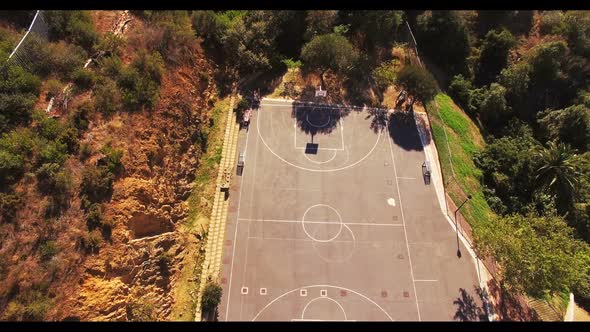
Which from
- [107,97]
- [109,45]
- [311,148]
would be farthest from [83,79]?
[311,148]

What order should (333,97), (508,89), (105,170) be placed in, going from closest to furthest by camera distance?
(105,170)
(333,97)
(508,89)

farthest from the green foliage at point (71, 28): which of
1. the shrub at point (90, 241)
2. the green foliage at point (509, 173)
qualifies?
the green foliage at point (509, 173)

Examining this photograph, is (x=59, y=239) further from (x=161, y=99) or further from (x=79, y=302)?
(x=161, y=99)

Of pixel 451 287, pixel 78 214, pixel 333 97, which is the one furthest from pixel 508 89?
pixel 78 214

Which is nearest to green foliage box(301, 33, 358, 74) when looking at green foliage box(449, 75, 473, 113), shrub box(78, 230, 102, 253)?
green foliage box(449, 75, 473, 113)

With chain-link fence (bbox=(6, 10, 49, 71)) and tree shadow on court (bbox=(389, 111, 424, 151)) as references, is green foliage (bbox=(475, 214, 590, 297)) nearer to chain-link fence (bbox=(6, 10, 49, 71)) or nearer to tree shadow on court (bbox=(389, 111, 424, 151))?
tree shadow on court (bbox=(389, 111, 424, 151))

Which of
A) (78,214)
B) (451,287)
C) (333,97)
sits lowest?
(451,287)
